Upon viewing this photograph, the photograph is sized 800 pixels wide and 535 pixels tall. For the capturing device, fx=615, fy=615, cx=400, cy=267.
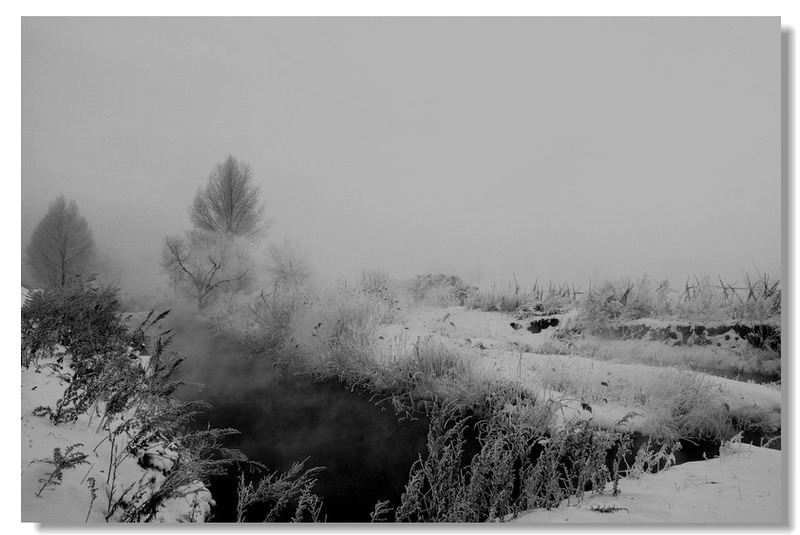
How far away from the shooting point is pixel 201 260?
11.2 ft

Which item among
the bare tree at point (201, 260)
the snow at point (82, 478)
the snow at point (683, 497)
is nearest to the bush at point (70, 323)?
the snow at point (82, 478)

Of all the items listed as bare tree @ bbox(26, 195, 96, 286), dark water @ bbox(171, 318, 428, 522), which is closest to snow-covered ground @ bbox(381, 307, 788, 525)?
dark water @ bbox(171, 318, 428, 522)

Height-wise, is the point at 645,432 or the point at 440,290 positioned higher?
the point at 440,290

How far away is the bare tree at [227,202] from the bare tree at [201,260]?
0.21 feet

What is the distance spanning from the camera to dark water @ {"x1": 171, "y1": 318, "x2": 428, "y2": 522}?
112 inches

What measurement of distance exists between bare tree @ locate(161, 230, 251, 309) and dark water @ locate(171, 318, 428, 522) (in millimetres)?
302

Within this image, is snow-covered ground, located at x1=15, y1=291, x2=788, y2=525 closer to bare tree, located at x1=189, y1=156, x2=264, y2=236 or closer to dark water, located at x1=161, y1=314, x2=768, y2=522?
dark water, located at x1=161, y1=314, x2=768, y2=522

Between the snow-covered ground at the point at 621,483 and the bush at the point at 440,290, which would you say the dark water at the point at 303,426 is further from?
the bush at the point at 440,290

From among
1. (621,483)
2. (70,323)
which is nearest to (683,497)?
(621,483)

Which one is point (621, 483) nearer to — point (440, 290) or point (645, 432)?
point (645, 432)

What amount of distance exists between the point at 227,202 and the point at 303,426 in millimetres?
1276

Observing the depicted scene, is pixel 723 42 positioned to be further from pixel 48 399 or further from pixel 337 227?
pixel 48 399

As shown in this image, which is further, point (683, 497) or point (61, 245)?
point (61, 245)

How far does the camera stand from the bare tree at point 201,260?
339 cm
